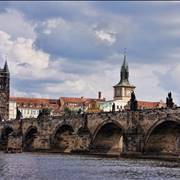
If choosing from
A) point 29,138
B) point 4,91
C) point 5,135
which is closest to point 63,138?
point 29,138

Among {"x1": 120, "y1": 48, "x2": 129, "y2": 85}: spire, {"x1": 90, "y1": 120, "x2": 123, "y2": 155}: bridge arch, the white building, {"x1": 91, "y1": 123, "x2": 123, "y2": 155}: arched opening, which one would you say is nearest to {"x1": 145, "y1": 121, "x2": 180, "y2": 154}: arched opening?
{"x1": 90, "y1": 120, "x2": 123, "y2": 155}: bridge arch

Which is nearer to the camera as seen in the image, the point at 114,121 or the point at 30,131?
the point at 114,121

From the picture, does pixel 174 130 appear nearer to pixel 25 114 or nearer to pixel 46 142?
pixel 46 142

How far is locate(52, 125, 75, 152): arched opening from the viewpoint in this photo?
285ft

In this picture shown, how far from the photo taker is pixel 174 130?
65062 mm

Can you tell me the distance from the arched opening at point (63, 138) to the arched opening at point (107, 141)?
9.21 m

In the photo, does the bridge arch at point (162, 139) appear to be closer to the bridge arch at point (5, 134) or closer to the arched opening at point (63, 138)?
the arched opening at point (63, 138)

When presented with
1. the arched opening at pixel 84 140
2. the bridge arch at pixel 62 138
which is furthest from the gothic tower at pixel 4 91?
the arched opening at pixel 84 140

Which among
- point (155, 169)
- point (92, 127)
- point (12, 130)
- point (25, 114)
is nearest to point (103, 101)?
point (25, 114)

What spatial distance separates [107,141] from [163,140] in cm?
1317

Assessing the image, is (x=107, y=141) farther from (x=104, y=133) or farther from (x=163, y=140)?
(x=163, y=140)

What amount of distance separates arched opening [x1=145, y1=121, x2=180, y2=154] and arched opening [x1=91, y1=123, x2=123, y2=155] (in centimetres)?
1017

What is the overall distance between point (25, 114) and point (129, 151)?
12409 cm

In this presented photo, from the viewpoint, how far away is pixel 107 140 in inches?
3051
